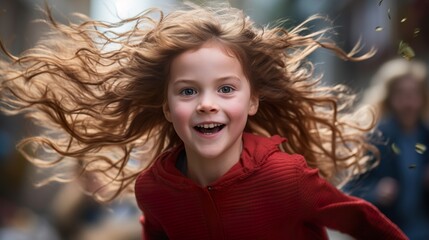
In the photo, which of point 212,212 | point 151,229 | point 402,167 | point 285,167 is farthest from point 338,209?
point 402,167

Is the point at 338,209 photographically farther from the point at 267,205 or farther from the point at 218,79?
the point at 218,79

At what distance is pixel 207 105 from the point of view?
402 centimetres

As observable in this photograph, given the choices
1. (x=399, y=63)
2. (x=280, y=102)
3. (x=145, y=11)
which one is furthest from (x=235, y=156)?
(x=399, y=63)

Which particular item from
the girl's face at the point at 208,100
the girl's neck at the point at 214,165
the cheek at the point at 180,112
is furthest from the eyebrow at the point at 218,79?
the girl's neck at the point at 214,165

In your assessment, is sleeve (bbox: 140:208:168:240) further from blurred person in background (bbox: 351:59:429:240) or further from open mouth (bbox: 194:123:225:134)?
blurred person in background (bbox: 351:59:429:240)

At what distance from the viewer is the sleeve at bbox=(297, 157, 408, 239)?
4156 mm

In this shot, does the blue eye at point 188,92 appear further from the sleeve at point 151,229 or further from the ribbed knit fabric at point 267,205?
the sleeve at point 151,229

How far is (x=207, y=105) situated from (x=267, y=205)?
1.82 ft

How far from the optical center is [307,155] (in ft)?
16.2

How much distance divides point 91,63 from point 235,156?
0.93 meters

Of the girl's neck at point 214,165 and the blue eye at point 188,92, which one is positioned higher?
the blue eye at point 188,92

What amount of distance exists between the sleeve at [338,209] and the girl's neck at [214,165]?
33 centimetres

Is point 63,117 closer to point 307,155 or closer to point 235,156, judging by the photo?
point 235,156

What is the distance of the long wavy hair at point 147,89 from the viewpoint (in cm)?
439
